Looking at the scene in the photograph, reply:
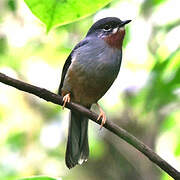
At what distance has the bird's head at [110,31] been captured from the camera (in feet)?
12.1

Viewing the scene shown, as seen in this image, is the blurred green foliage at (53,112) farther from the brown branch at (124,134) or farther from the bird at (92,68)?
the brown branch at (124,134)

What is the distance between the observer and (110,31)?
383 cm

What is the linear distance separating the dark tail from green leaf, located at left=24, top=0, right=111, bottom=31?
206 cm

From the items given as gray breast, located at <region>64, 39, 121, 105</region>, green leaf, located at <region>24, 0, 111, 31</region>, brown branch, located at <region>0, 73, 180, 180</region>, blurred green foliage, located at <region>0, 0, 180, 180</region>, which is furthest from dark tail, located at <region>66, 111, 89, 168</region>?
green leaf, located at <region>24, 0, 111, 31</region>

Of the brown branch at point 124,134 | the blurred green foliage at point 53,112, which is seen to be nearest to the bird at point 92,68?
the blurred green foliage at point 53,112

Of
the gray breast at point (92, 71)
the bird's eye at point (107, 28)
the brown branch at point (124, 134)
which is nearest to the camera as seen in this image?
the brown branch at point (124, 134)

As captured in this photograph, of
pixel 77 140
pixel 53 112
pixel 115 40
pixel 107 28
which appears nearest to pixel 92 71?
pixel 115 40

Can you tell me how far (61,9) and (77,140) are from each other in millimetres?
2515

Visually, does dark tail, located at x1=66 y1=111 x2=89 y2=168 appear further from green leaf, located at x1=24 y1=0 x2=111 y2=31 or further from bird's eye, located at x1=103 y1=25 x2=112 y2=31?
green leaf, located at x1=24 y1=0 x2=111 y2=31

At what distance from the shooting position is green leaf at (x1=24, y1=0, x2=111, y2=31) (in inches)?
62.0

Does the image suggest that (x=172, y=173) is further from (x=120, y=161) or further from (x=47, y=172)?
(x=120, y=161)

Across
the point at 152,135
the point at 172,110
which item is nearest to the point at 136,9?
the point at 172,110

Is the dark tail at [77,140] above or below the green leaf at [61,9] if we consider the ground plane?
below

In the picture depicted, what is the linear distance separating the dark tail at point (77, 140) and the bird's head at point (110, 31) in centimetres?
70
